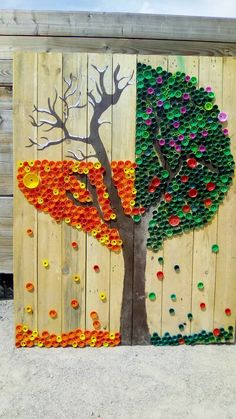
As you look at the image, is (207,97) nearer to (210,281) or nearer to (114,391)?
(210,281)

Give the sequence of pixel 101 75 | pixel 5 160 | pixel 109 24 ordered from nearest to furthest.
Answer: pixel 101 75 < pixel 109 24 < pixel 5 160

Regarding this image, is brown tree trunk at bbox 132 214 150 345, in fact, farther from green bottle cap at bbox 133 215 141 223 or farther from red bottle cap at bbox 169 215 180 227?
red bottle cap at bbox 169 215 180 227

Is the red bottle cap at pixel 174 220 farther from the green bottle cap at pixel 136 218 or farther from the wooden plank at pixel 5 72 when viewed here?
the wooden plank at pixel 5 72

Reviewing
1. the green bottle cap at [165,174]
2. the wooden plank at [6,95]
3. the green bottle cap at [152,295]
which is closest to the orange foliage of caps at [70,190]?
the green bottle cap at [165,174]

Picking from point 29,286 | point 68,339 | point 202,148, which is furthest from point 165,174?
point 68,339

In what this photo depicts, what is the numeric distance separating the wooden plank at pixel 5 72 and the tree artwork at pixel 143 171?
2.32 feet

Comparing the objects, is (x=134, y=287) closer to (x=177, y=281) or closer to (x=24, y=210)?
(x=177, y=281)

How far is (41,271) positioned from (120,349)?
0.77 metres

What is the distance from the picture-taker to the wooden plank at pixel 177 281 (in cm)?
329

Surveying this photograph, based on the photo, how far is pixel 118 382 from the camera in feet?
9.26

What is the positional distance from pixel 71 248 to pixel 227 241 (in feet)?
3.59

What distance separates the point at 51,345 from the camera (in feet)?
10.8

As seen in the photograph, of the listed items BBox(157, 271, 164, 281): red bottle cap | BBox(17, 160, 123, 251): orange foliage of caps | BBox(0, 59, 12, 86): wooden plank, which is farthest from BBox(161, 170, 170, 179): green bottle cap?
BBox(0, 59, 12, 86): wooden plank

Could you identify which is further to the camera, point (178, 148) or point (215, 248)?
point (215, 248)
